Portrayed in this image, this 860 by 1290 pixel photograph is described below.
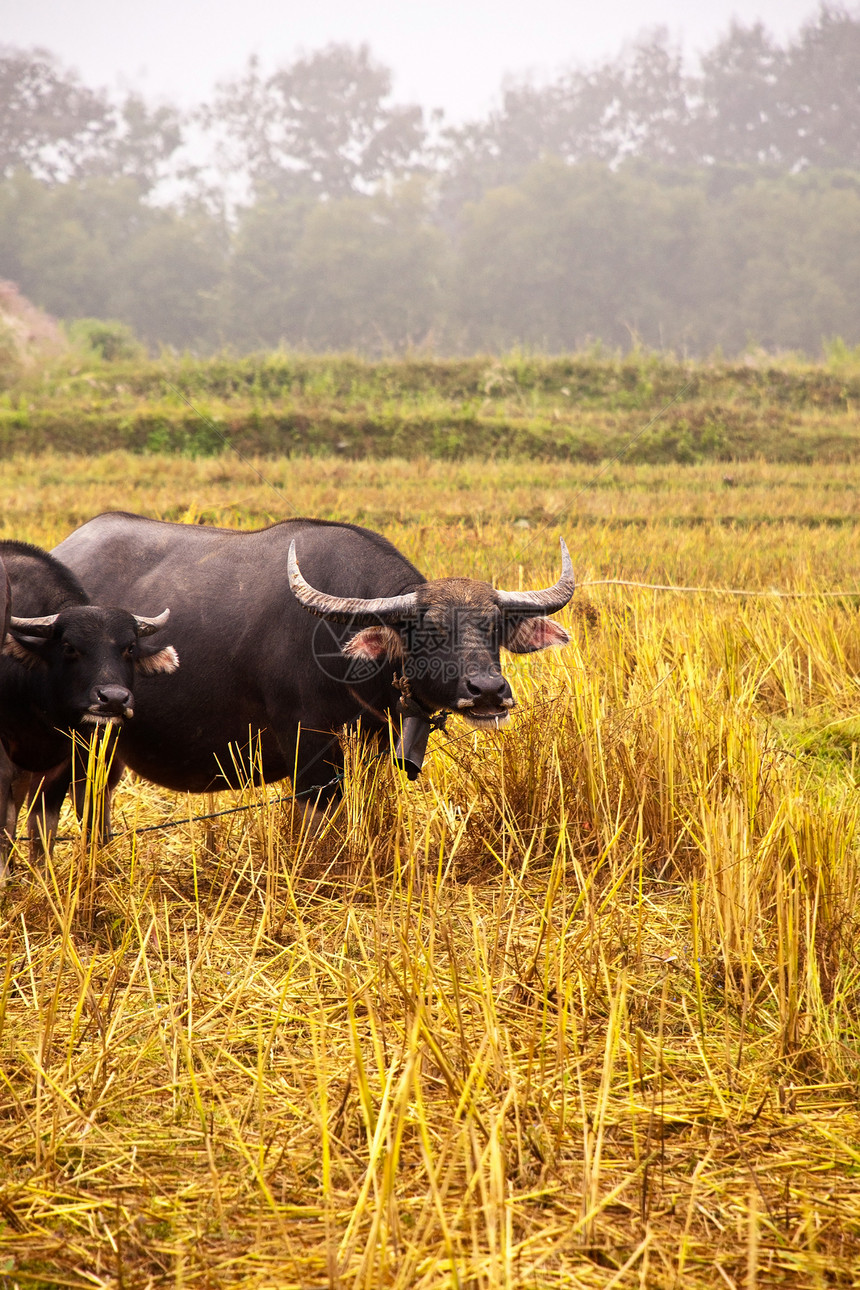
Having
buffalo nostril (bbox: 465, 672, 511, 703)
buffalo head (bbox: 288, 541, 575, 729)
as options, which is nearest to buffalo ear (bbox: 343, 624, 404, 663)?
buffalo head (bbox: 288, 541, 575, 729)

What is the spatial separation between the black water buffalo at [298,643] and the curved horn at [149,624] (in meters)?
0.22

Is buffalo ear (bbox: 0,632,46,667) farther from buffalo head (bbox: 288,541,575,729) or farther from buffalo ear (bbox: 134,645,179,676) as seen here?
buffalo head (bbox: 288,541,575,729)

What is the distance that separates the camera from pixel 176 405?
1447 centimetres

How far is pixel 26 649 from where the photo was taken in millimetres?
2930

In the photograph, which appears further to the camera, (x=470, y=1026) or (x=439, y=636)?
(x=439, y=636)

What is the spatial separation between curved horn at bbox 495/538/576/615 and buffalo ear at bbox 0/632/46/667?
1.40m

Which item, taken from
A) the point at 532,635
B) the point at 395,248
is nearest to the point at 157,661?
the point at 532,635

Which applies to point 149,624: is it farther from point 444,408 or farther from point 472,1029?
point 444,408

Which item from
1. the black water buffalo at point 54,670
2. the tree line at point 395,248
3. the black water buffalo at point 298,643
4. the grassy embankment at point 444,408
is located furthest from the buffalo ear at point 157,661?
the tree line at point 395,248

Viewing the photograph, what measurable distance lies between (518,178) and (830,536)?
108ft

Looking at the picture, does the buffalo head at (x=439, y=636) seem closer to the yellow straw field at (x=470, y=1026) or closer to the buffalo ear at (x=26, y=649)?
the yellow straw field at (x=470, y=1026)

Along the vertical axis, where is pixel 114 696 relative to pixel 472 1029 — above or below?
above

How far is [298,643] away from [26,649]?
818 millimetres

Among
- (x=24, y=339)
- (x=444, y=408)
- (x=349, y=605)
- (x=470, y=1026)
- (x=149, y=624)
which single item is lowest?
(x=470, y=1026)
